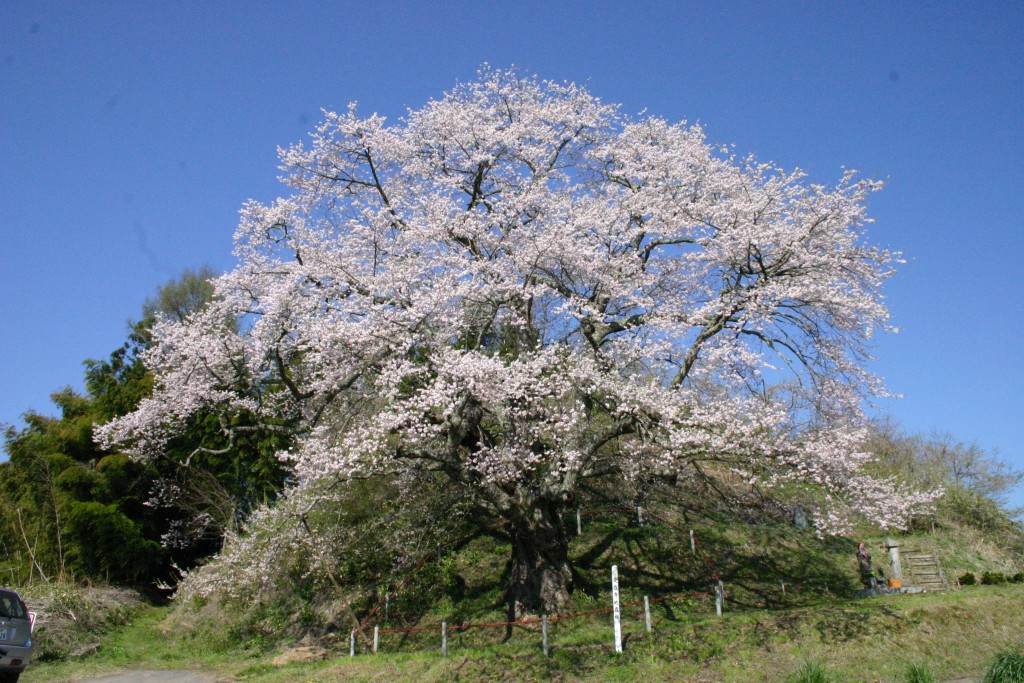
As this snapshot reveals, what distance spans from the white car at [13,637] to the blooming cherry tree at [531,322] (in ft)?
14.3

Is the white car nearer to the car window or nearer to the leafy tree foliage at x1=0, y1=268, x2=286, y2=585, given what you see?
the car window

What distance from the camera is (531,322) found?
13805 mm

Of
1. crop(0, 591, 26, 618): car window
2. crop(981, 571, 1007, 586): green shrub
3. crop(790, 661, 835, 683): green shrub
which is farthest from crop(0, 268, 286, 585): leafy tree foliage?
crop(981, 571, 1007, 586): green shrub

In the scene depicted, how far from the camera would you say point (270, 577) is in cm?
1519

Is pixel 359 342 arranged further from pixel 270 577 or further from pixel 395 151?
pixel 270 577

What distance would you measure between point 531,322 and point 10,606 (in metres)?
9.52

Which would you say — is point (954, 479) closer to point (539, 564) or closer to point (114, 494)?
point (539, 564)

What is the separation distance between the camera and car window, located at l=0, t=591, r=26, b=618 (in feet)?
32.0

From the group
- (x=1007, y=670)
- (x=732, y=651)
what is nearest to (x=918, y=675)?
(x=1007, y=670)

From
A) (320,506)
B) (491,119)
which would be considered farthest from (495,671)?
(491,119)

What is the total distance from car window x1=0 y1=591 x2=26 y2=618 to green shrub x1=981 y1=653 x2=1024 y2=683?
41.4 ft

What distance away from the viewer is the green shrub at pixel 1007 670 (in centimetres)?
751

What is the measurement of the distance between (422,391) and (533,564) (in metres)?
4.15

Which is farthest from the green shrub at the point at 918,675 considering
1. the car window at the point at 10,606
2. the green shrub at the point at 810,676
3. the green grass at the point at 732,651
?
the car window at the point at 10,606
